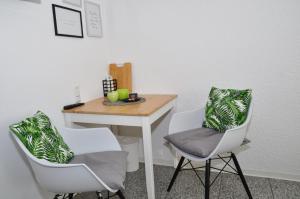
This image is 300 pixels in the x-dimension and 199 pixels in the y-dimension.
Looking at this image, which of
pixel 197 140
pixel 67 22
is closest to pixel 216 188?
pixel 197 140

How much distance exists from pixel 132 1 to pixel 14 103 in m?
1.43

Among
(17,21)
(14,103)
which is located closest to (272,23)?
(17,21)

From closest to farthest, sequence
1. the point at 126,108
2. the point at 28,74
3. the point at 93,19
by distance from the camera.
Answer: the point at 28,74 < the point at 126,108 < the point at 93,19

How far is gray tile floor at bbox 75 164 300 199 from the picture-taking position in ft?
6.06

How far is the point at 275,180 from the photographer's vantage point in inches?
79.8

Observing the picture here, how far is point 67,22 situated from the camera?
179cm

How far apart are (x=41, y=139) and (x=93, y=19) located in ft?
4.21

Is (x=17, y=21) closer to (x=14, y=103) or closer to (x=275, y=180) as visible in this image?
A: (x=14, y=103)

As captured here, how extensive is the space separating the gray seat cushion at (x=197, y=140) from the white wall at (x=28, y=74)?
0.91 meters

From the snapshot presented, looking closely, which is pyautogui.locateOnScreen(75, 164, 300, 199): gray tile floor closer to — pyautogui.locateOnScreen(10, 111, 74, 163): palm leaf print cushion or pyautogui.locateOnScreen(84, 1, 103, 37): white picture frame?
pyautogui.locateOnScreen(10, 111, 74, 163): palm leaf print cushion

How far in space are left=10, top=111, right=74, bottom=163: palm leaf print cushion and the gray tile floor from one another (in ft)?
2.39

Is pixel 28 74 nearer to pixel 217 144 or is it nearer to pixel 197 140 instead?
pixel 197 140

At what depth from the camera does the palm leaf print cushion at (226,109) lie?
5.62ft

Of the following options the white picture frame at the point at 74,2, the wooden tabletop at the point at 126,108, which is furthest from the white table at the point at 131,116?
the white picture frame at the point at 74,2
